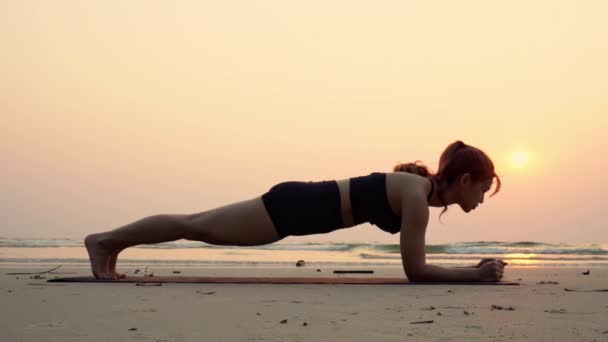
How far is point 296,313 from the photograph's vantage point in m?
3.02

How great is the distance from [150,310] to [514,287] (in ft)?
7.85

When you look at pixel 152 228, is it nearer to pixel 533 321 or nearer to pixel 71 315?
pixel 71 315

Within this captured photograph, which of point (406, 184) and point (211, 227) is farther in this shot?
point (211, 227)

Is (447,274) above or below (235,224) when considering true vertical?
below

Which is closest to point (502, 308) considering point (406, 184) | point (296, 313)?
point (296, 313)

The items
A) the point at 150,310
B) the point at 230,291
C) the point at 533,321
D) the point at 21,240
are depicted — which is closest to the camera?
the point at 533,321

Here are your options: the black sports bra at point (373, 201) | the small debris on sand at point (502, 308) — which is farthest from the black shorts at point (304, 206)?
the small debris on sand at point (502, 308)

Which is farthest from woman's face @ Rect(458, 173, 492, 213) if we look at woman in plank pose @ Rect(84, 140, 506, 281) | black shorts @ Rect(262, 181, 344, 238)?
black shorts @ Rect(262, 181, 344, 238)

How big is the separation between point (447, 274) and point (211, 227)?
4.87 ft

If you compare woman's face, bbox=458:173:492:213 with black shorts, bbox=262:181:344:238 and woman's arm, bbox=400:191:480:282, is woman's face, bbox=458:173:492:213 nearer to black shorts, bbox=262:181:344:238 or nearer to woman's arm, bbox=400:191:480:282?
woman's arm, bbox=400:191:480:282

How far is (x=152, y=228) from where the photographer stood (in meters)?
4.86

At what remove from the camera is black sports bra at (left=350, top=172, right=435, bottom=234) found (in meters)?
4.75

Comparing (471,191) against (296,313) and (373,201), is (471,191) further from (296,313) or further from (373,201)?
(296,313)

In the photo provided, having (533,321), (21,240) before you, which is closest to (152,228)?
(533,321)
